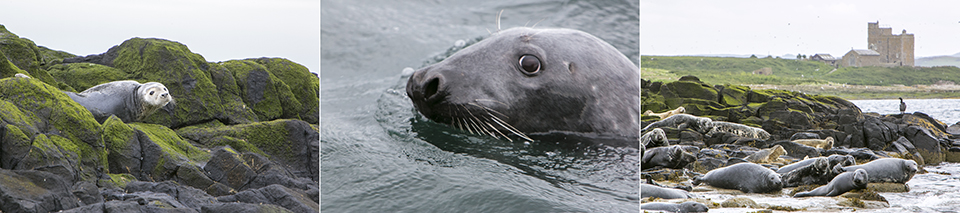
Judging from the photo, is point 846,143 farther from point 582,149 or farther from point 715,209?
point 582,149

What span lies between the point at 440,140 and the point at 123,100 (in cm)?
1162

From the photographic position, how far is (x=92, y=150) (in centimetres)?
792

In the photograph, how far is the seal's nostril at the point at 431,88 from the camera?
2.28 m

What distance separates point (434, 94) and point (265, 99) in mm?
16364

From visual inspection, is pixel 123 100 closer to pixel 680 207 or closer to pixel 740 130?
pixel 680 207

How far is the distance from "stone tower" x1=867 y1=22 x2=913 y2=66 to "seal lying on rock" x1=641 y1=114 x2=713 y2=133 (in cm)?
419

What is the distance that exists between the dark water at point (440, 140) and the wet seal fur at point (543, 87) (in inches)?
2.3

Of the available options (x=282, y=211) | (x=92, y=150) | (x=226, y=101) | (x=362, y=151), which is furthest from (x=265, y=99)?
(x=362, y=151)

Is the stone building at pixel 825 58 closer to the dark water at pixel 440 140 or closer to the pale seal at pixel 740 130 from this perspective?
the pale seal at pixel 740 130

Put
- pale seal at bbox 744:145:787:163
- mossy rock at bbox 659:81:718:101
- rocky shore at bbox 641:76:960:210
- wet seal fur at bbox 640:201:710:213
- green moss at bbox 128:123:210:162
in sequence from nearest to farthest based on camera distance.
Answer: wet seal fur at bbox 640:201:710:213 → rocky shore at bbox 641:76:960:210 → green moss at bbox 128:123:210:162 → pale seal at bbox 744:145:787:163 → mossy rock at bbox 659:81:718:101

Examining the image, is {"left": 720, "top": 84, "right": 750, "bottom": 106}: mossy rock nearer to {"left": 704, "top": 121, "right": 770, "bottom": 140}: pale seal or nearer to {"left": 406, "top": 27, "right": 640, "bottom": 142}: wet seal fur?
{"left": 704, "top": 121, "right": 770, "bottom": 140}: pale seal

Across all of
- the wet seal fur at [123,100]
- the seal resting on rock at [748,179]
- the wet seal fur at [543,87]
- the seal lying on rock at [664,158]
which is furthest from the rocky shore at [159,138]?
the seal resting on rock at [748,179]

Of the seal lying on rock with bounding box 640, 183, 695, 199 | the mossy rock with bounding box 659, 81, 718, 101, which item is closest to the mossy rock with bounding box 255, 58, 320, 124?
the mossy rock with bounding box 659, 81, 718, 101

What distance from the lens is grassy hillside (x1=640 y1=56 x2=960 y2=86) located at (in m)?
14.5
